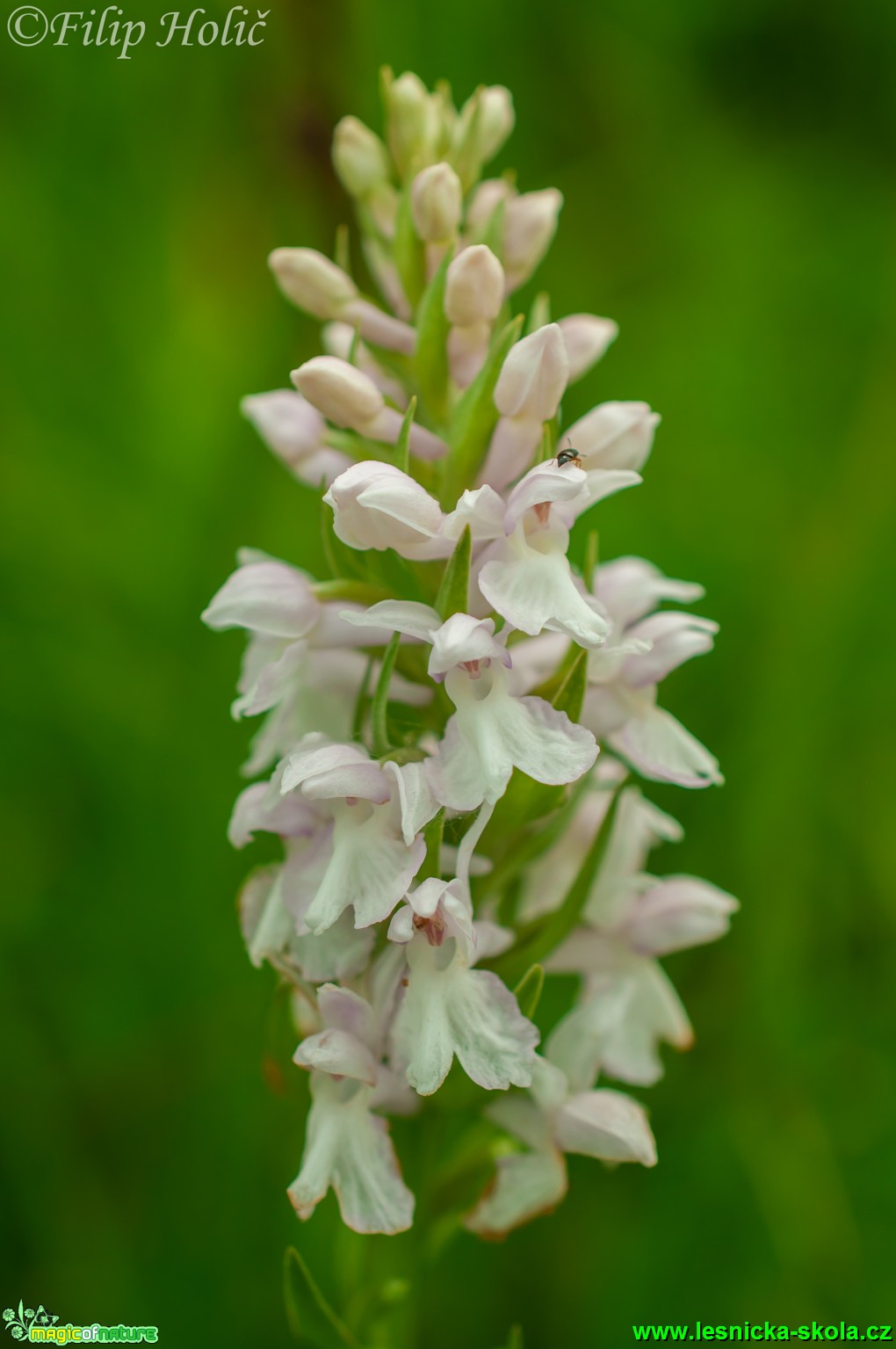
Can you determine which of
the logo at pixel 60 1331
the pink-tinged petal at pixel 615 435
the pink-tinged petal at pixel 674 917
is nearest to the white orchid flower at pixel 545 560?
the pink-tinged petal at pixel 615 435

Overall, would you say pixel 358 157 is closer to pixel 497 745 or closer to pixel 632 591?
pixel 632 591

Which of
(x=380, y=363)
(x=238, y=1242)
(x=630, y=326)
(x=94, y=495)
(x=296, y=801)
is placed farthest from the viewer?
(x=630, y=326)

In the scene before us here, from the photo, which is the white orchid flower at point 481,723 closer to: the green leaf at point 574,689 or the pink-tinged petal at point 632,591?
the green leaf at point 574,689

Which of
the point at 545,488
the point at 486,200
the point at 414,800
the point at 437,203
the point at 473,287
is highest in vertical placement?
the point at 486,200

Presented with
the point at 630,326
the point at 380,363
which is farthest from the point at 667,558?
the point at 380,363

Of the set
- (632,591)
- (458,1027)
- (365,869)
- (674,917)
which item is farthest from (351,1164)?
(632,591)

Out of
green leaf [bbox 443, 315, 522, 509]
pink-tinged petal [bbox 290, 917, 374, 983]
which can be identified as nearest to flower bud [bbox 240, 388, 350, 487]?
green leaf [bbox 443, 315, 522, 509]

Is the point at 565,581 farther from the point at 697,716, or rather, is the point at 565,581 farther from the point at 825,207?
the point at 825,207
